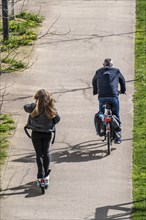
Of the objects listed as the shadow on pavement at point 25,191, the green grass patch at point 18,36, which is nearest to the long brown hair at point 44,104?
the shadow on pavement at point 25,191

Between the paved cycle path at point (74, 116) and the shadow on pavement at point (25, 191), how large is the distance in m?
0.02

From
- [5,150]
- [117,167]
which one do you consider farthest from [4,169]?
[117,167]

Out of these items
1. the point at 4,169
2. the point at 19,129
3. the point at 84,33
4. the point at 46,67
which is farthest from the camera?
the point at 84,33

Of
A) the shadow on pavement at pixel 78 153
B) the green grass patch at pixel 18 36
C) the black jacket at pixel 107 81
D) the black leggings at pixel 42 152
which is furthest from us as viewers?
the green grass patch at pixel 18 36

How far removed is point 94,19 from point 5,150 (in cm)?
877

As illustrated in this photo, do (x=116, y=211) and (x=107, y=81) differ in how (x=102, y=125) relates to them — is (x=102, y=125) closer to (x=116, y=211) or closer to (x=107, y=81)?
(x=107, y=81)

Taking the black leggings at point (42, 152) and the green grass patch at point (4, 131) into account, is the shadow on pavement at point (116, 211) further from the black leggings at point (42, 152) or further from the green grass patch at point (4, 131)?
the green grass patch at point (4, 131)

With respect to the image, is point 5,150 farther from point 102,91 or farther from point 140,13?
point 140,13

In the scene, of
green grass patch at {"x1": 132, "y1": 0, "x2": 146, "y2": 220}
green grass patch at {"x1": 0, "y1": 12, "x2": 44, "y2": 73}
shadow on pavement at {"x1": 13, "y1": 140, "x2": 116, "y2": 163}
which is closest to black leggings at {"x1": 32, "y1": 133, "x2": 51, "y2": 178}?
shadow on pavement at {"x1": 13, "y1": 140, "x2": 116, "y2": 163}

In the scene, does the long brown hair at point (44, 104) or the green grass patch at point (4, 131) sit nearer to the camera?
the long brown hair at point (44, 104)

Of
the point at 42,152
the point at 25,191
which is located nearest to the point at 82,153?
the point at 42,152

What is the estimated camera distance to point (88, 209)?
13.2m

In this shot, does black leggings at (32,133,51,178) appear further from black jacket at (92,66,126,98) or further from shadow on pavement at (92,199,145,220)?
black jacket at (92,66,126,98)

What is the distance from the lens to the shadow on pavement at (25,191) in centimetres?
1371
